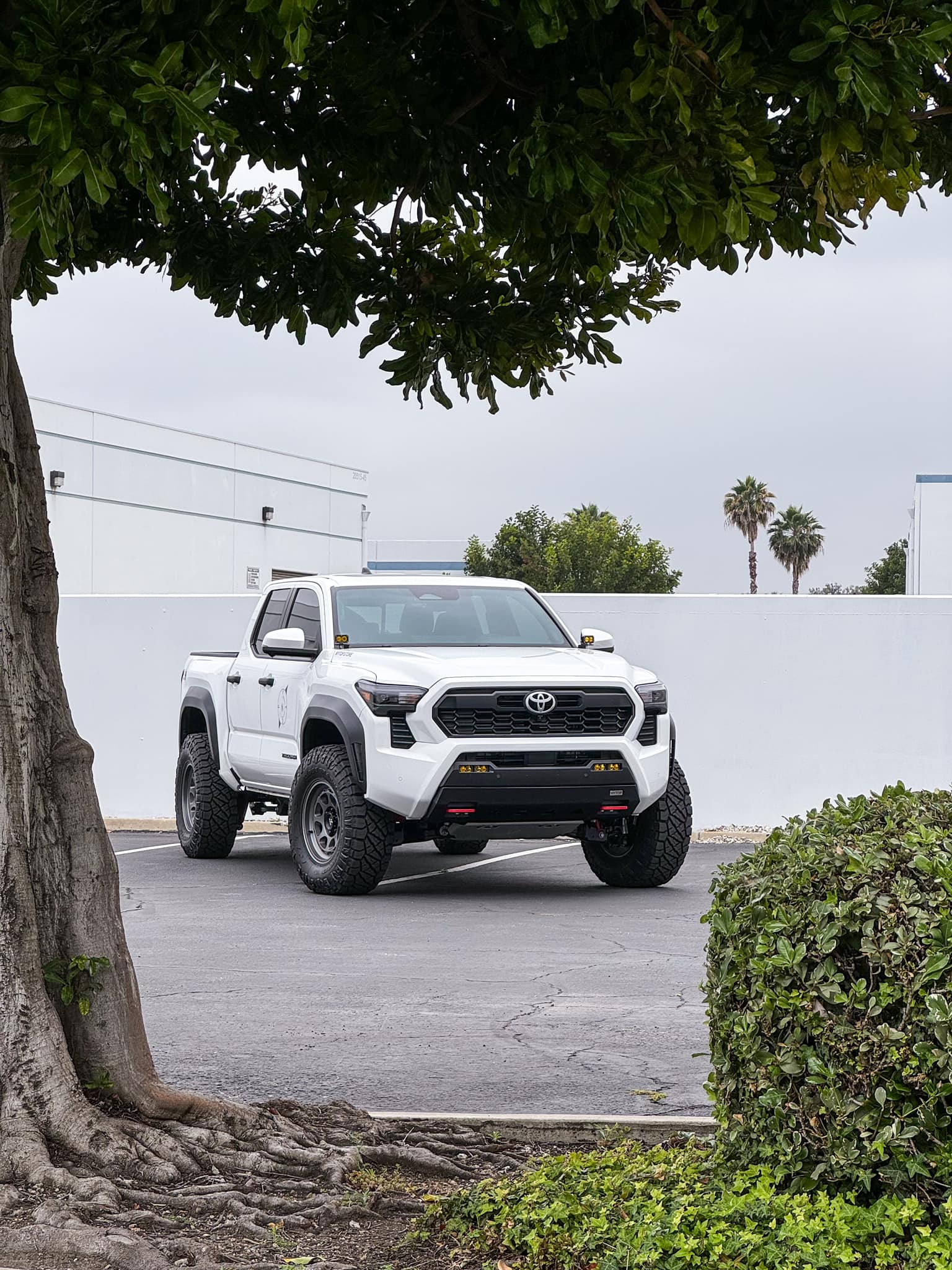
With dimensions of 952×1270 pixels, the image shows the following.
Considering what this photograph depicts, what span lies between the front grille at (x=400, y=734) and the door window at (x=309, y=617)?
4.37ft

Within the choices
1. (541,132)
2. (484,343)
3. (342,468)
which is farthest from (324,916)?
(342,468)

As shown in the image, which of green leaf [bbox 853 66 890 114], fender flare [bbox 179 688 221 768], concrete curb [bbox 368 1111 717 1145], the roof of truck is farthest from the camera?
fender flare [bbox 179 688 221 768]

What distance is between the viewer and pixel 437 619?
37.8ft

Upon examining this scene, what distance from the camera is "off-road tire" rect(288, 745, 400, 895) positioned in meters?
10.1

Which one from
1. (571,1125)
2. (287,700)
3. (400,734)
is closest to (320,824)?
(287,700)

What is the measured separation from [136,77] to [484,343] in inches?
91.8

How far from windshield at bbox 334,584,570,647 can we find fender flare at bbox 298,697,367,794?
0.67m

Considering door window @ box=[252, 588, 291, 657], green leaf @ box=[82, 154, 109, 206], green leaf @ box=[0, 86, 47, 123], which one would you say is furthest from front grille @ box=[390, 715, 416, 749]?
green leaf @ box=[0, 86, 47, 123]

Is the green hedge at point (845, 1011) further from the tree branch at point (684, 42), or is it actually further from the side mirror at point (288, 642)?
the side mirror at point (288, 642)

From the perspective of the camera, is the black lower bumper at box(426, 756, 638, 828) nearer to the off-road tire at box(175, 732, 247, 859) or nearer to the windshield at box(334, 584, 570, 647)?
the windshield at box(334, 584, 570, 647)

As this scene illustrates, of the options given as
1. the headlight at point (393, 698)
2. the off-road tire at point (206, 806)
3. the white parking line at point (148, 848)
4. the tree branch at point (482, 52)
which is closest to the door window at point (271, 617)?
the off-road tire at point (206, 806)

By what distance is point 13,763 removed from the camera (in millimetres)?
4211

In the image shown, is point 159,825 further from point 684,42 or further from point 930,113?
point 684,42

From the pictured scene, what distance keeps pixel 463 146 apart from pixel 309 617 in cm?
749
